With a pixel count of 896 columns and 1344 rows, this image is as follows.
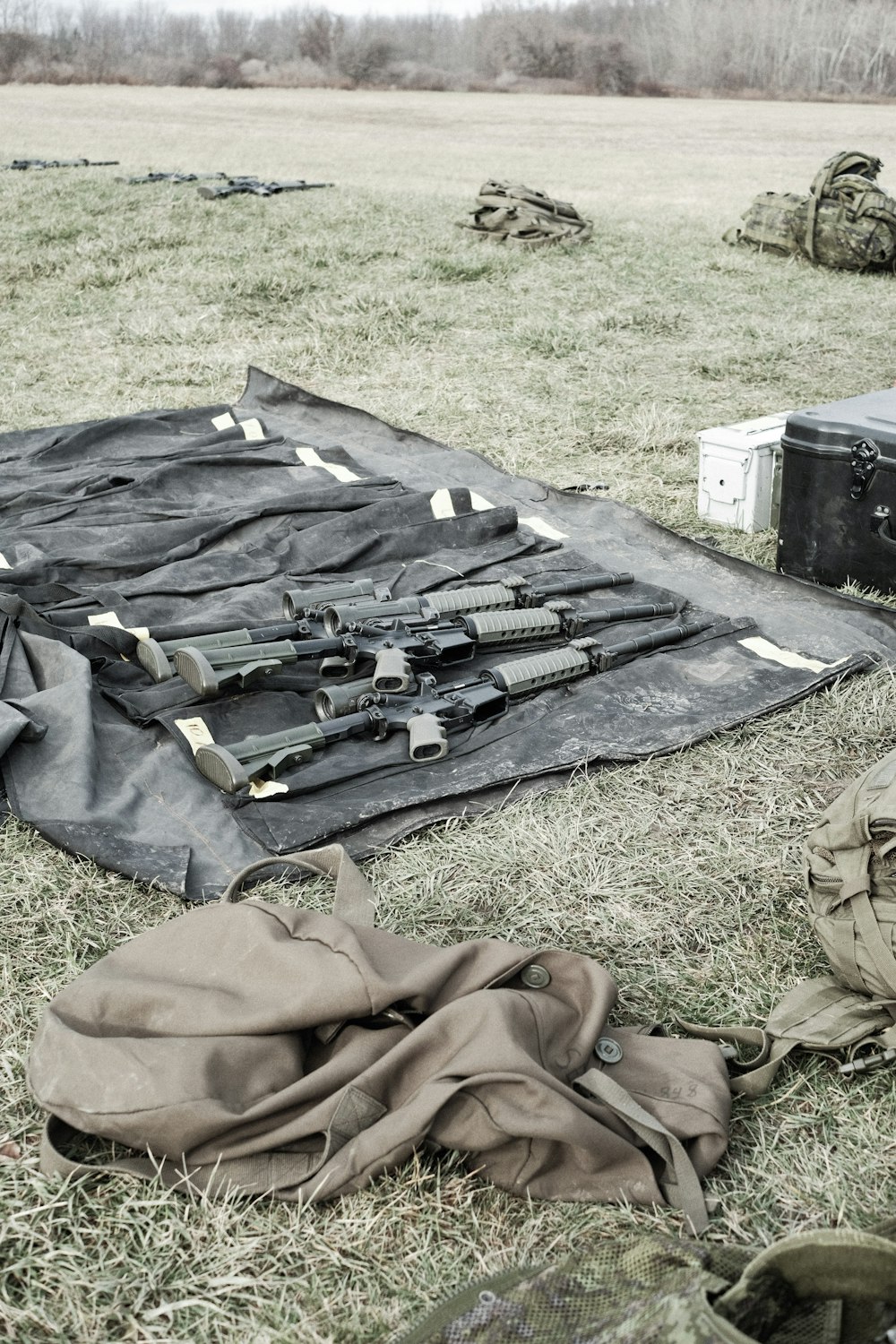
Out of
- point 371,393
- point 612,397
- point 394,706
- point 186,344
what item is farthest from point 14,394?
point 394,706

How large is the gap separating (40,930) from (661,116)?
3979 centimetres

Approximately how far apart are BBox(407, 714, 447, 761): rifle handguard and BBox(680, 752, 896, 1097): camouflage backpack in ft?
4.91

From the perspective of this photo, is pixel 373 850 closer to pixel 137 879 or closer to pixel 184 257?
pixel 137 879

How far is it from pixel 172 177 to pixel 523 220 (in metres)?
5.13

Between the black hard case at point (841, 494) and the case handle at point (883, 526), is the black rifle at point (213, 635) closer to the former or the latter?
the black hard case at point (841, 494)

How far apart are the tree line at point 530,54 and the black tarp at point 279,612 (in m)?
46.9

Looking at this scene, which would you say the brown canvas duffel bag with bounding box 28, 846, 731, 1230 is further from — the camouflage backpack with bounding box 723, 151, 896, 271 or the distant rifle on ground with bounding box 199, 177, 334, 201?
the distant rifle on ground with bounding box 199, 177, 334, 201

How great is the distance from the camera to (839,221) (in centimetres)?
1231

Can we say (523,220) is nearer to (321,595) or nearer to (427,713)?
(321,595)

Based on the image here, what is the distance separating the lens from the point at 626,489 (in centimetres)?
695

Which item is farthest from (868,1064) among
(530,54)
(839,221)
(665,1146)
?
(530,54)

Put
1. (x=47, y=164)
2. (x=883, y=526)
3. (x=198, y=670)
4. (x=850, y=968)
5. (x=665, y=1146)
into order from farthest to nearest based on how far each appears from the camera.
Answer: (x=47, y=164) < (x=883, y=526) < (x=198, y=670) < (x=850, y=968) < (x=665, y=1146)

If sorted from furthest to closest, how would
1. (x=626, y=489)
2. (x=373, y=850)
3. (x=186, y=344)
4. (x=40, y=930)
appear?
(x=186, y=344) < (x=626, y=489) < (x=373, y=850) < (x=40, y=930)

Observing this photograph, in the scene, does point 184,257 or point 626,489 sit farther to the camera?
point 184,257
